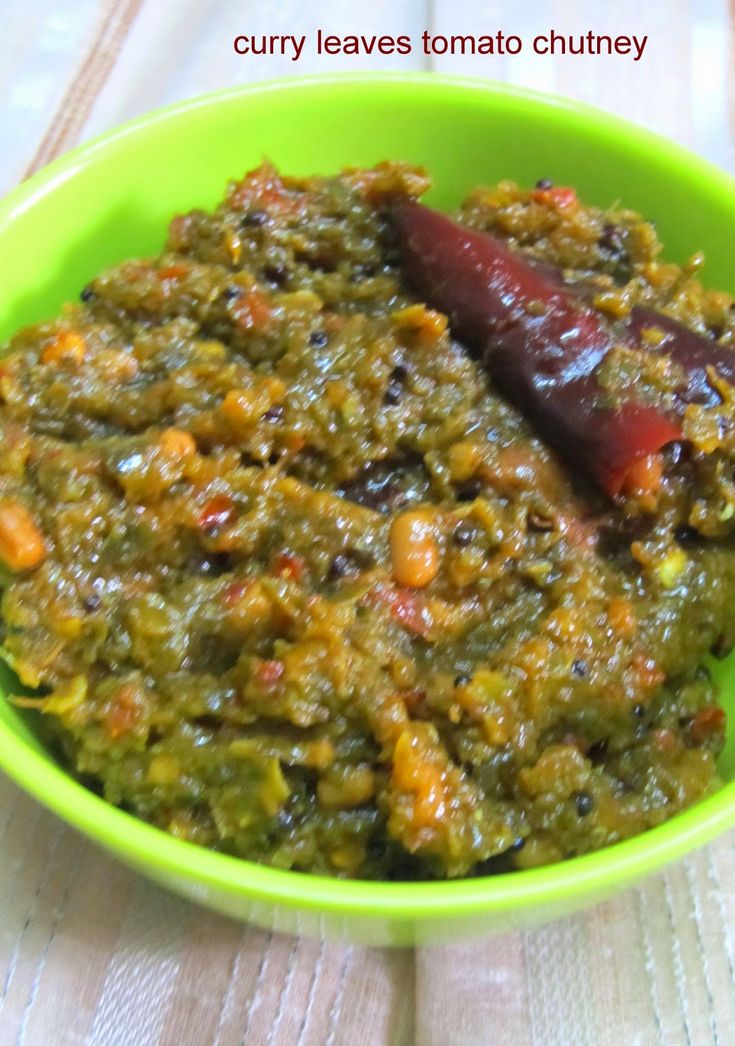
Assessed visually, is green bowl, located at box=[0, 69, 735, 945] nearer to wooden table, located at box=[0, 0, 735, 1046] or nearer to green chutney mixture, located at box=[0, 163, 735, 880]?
green chutney mixture, located at box=[0, 163, 735, 880]

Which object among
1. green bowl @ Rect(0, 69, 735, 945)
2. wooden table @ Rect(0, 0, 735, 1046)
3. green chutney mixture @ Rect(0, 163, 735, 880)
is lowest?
wooden table @ Rect(0, 0, 735, 1046)

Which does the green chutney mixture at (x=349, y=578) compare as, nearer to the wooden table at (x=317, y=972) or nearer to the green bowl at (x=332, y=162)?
Result: the green bowl at (x=332, y=162)

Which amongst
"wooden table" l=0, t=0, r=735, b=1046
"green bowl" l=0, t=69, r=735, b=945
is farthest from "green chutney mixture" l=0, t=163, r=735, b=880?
"wooden table" l=0, t=0, r=735, b=1046

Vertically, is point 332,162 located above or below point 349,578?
above

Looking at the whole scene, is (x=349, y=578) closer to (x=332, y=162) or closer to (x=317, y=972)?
(x=317, y=972)

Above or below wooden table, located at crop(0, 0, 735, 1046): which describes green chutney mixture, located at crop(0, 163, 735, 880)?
above

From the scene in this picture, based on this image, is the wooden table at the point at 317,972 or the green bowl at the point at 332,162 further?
the green bowl at the point at 332,162

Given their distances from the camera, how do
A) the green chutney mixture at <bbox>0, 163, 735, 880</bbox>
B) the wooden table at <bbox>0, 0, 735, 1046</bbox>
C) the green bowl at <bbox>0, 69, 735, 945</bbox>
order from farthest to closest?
the green bowl at <bbox>0, 69, 735, 945</bbox>
the wooden table at <bbox>0, 0, 735, 1046</bbox>
the green chutney mixture at <bbox>0, 163, 735, 880</bbox>

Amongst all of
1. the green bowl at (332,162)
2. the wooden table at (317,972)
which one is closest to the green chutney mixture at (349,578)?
the green bowl at (332,162)

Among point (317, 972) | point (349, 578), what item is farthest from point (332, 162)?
point (317, 972)

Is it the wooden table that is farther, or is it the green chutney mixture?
the wooden table

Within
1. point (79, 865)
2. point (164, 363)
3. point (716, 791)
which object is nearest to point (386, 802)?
point (716, 791)
